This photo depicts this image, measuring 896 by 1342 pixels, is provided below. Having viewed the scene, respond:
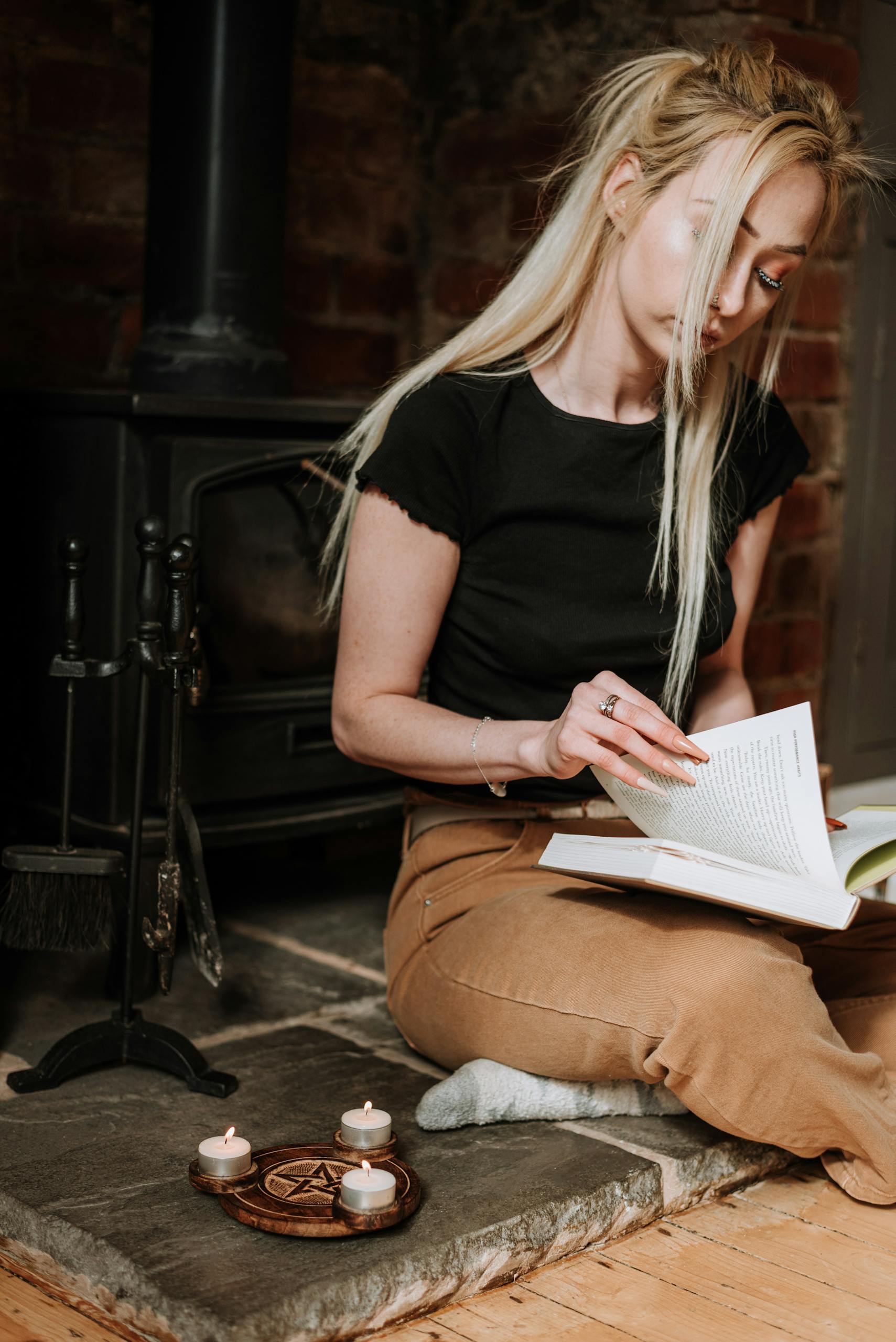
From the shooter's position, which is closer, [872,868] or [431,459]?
[872,868]

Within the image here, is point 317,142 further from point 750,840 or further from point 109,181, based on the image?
point 750,840

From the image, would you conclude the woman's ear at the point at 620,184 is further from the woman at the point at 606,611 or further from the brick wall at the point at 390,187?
the brick wall at the point at 390,187

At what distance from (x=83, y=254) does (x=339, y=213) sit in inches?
19.7

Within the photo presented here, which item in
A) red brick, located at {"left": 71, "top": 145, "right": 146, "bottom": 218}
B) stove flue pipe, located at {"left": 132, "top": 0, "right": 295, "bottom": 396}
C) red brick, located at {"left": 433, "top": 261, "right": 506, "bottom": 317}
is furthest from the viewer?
red brick, located at {"left": 433, "top": 261, "right": 506, "bottom": 317}

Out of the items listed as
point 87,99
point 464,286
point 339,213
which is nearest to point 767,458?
point 464,286

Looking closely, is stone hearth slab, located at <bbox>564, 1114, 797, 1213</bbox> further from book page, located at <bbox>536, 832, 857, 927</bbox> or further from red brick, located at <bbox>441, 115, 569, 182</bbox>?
red brick, located at <bbox>441, 115, 569, 182</bbox>

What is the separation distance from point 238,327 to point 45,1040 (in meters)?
0.96

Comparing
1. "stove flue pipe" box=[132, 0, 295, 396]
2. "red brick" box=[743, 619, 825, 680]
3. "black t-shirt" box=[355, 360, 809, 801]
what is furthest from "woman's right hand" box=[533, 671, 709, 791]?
"red brick" box=[743, 619, 825, 680]

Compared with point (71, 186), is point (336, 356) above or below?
below

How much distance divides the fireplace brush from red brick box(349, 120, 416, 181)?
48.4 inches

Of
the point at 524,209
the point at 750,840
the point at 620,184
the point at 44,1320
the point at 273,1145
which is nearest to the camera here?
the point at 44,1320

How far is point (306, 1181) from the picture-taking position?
4.18 feet

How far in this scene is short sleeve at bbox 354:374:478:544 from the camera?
147 centimetres

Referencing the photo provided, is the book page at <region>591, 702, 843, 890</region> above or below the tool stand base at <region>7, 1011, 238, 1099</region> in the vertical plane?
above
